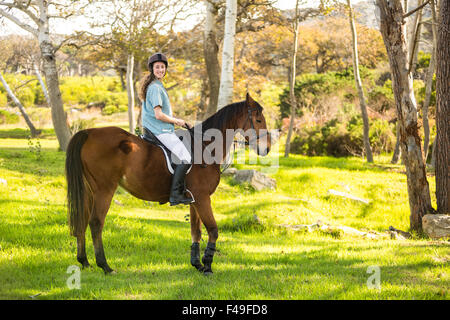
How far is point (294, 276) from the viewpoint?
16.6 feet

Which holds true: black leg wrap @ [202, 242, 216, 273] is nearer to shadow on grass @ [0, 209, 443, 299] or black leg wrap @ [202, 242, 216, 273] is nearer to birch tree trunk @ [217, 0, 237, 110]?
shadow on grass @ [0, 209, 443, 299]

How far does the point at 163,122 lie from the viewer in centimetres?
511

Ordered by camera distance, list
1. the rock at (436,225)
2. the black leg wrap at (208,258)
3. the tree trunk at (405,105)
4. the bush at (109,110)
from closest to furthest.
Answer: the black leg wrap at (208,258) < the rock at (436,225) < the tree trunk at (405,105) < the bush at (109,110)

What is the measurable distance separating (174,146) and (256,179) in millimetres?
7292

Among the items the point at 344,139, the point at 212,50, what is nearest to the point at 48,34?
the point at 212,50

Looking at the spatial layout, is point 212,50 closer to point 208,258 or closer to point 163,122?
point 163,122

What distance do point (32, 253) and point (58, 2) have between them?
1214 centimetres

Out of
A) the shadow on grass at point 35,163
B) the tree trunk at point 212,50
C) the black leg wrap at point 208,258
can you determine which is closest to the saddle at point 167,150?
the black leg wrap at point 208,258

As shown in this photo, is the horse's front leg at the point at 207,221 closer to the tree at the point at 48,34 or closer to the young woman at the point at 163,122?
the young woman at the point at 163,122

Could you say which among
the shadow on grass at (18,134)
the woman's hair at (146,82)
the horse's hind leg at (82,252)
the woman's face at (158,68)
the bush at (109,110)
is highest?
the bush at (109,110)

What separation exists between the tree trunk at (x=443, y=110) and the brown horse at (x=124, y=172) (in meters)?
5.19

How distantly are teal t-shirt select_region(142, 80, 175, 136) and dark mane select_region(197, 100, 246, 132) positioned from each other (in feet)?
1.79

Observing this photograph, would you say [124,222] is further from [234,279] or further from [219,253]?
[234,279]

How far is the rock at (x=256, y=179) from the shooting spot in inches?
470
